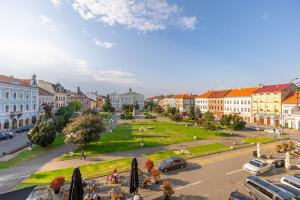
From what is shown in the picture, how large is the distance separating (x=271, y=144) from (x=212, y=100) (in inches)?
2021

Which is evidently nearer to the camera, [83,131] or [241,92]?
[83,131]

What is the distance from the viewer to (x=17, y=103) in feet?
162

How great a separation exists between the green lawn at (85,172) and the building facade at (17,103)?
117 ft

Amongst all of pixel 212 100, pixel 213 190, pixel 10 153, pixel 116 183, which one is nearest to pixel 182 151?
pixel 213 190

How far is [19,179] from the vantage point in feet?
57.4

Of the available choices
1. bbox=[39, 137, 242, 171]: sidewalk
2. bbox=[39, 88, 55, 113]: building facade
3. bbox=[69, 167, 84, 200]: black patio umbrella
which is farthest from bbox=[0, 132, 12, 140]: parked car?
bbox=[69, 167, 84, 200]: black patio umbrella

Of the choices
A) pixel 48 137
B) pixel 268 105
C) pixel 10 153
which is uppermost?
pixel 268 105

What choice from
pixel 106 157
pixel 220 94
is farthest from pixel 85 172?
pixel 220 94

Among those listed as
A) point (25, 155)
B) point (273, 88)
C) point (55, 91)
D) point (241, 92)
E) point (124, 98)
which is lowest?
point (25, 155)

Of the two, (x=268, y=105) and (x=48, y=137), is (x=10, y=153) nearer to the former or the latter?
(x=48, y=137)

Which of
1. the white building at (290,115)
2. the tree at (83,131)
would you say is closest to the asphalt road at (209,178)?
the tree at (83,131)

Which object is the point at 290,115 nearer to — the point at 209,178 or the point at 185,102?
the point at 209,178

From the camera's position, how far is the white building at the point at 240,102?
6206 cm

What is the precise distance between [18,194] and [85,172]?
Answer: 5911 millimetres
